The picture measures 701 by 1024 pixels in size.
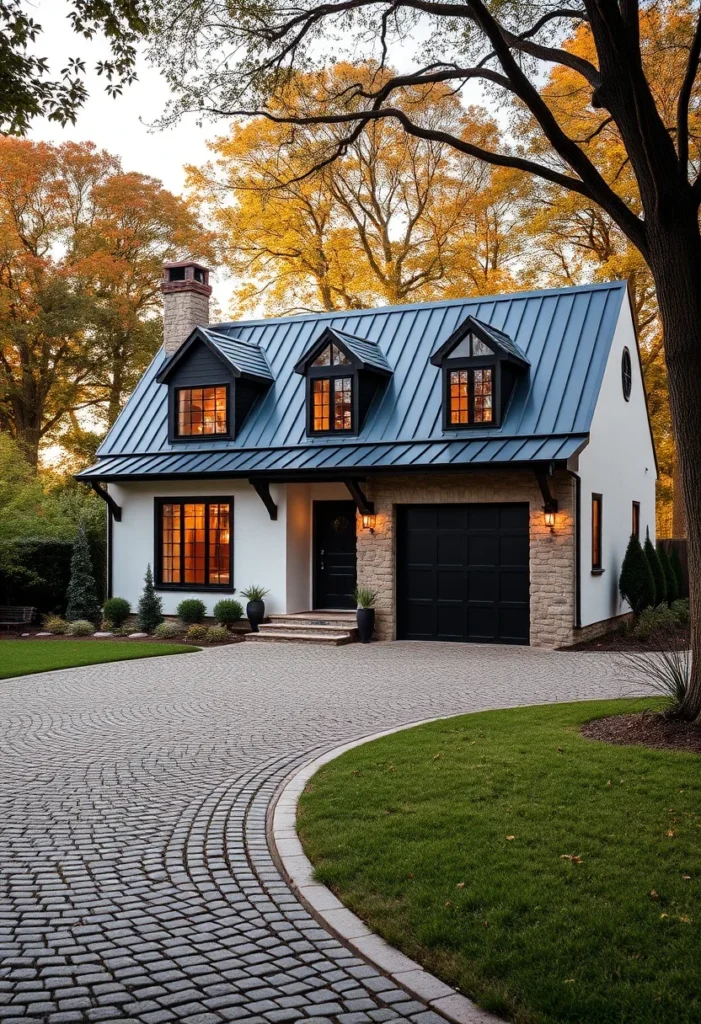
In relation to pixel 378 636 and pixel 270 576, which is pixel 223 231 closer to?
pixel 270 576

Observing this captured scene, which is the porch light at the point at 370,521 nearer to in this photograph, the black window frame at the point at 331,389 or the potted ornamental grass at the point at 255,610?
the black window frame at the point at 331,389

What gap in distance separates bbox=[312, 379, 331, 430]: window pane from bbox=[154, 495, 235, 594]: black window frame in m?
2.38

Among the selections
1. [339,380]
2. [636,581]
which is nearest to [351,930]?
[339,380]

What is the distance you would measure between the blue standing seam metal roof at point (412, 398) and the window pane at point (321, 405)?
1.02ft

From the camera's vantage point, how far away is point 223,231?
3044 cm

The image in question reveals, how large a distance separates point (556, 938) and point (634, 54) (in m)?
7.19

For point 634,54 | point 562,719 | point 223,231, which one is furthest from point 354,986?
point 223,231

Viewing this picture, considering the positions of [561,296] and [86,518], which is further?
[86,518]

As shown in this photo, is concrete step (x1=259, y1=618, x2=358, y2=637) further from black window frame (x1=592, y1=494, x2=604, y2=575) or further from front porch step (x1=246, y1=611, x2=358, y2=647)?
black window frame (x1=592, y1=494, x2=604, y2=575)

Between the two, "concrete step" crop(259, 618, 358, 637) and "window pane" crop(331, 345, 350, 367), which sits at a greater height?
→ "window pane" crop(331, 345, 350, 367)

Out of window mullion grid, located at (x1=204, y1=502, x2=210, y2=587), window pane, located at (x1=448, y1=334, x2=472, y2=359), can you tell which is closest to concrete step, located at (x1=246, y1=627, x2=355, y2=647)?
window mullion grid, located at (x1=204, y1=502, x2=210, y2=587)

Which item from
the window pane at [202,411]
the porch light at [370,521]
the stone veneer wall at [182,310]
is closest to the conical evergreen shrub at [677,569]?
the porch light at [370,521]

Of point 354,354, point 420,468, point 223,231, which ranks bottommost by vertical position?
point 420,468

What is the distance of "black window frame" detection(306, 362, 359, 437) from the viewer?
59.4 feet
